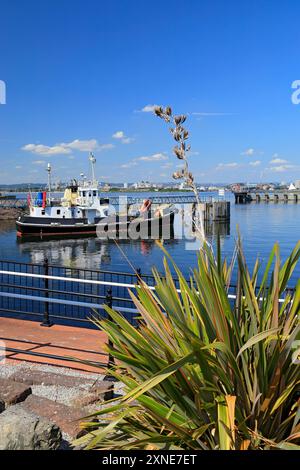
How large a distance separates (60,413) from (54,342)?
2.71 meters

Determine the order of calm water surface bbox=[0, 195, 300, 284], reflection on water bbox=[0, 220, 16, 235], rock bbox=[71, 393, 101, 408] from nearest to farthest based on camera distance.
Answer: rock bbox=[71, 393, 101, 408] → calm water surface bbox=[0, 195, 300, 284] → reflection on water bbox=[0, 220, 16, 235]

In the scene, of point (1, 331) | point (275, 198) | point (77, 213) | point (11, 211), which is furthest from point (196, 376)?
point (275, 198)

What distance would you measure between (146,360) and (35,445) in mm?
916

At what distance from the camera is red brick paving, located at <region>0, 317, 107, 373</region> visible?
18.4ft

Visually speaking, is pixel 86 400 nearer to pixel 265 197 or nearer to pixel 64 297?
pixel 64 297

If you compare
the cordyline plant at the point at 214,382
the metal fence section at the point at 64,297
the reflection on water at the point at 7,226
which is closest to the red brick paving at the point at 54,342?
the metal fence section at the point at 64,297

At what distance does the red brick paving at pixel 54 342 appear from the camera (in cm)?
562

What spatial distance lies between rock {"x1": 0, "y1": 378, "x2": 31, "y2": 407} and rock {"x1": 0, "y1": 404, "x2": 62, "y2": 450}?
93 centimetres

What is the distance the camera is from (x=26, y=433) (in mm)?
2736

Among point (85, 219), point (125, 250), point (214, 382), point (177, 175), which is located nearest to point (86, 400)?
point (214, 382)

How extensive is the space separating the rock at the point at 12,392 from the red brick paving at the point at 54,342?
117cm

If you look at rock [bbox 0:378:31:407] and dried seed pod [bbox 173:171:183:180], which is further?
rock [bbox 0:378:31:407]

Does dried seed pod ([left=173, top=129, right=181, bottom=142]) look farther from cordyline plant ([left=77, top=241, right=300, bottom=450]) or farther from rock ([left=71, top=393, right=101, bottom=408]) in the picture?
rock ([left=71, top=393, right=101, bottom=408])

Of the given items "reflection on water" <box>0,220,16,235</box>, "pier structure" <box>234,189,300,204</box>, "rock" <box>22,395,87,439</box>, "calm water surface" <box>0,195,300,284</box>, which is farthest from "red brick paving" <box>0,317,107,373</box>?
"pier structure" <box>234,189,300,204</box>
